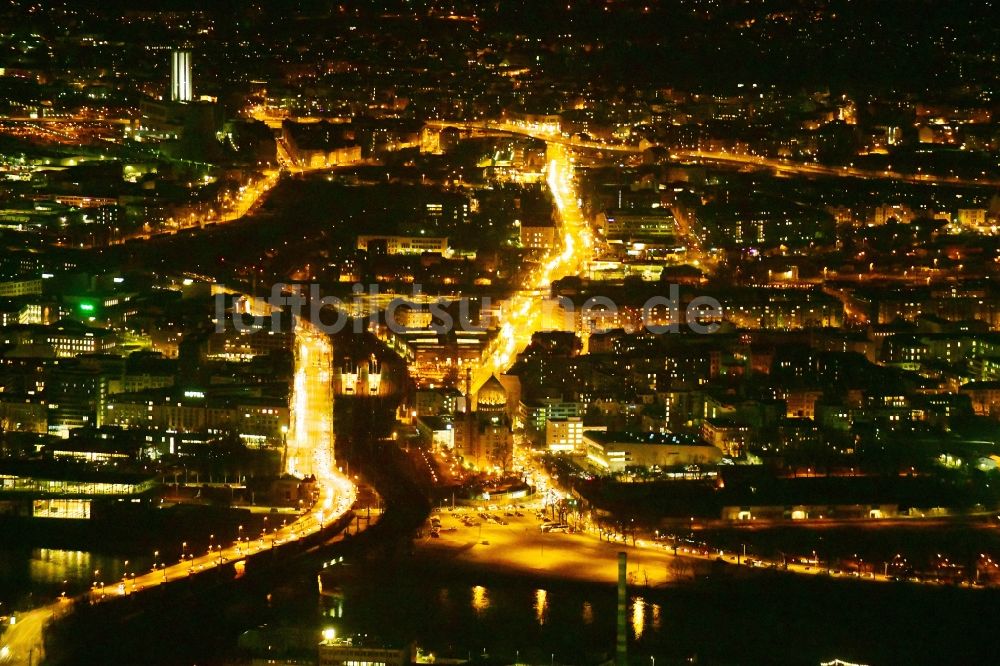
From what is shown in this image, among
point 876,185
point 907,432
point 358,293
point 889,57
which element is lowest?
point 907,432

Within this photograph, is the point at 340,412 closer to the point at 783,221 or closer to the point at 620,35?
the point at 783,221

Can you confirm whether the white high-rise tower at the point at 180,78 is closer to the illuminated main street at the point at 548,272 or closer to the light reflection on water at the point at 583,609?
the illuminated main street at the point at 548,272

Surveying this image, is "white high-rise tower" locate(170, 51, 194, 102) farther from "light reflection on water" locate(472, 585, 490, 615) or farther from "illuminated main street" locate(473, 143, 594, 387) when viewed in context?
"light reflection on water" locate(472, 585, 490, 615)

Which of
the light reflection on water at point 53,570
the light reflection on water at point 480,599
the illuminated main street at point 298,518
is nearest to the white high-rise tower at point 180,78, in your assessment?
the illuminated main street at point 298,518

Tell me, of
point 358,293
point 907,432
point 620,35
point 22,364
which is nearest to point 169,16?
point 620,35

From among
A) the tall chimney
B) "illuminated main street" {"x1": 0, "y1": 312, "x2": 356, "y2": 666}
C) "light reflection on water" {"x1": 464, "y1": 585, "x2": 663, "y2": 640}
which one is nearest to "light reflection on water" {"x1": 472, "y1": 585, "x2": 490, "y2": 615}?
"light reflection on water" {"x1": 464, "y1": 585, "x2": 663, "y2": 640}
